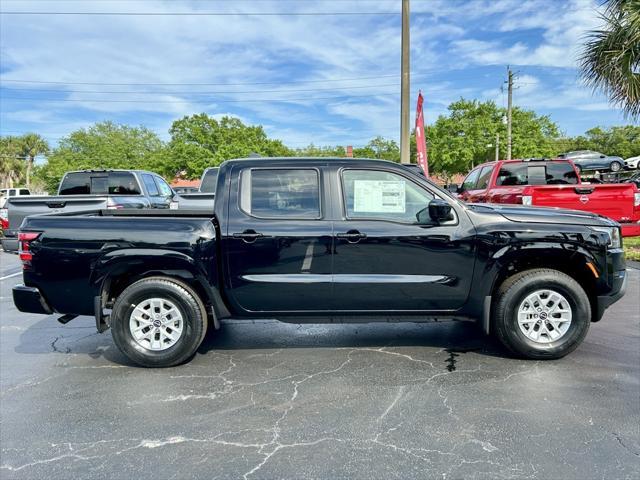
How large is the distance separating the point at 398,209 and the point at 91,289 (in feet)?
9.39

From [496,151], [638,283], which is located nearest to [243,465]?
[638,283]

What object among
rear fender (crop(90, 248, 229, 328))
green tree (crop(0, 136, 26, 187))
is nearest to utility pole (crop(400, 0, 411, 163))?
rear fender (crop(90, 248, 229, 328))

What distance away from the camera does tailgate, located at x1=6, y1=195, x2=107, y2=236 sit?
7770 millimetres

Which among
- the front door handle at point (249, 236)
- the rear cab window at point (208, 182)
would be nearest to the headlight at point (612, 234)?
the front door handle at point (249, 236)

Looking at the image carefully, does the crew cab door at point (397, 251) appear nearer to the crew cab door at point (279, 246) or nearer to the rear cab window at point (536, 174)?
the crew cab door at point (279, 246)

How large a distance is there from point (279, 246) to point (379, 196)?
3.34ft

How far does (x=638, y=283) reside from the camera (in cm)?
714

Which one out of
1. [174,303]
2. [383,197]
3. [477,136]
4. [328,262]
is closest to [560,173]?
[383,197]

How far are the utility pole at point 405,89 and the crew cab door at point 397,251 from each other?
8.57m

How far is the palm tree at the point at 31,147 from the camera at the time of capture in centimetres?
5688

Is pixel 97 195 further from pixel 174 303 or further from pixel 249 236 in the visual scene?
pixel 249 236

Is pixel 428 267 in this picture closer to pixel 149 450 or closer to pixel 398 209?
pixel 398 209

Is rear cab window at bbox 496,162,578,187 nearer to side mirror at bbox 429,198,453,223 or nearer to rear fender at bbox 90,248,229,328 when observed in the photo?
side mirror at bbox 429,198,453,223

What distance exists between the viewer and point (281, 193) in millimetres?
4164
